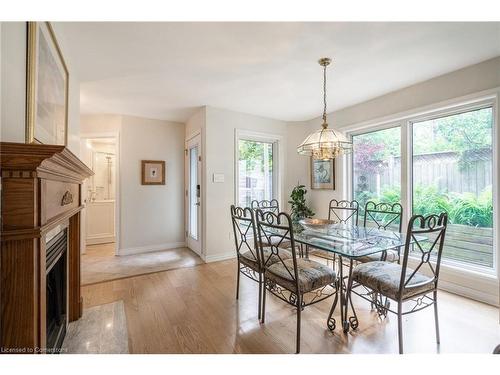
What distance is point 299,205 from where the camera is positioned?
4020 mm

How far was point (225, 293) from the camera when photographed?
2.47m

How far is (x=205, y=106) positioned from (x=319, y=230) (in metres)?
2.40

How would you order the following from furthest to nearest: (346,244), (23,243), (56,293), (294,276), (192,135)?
(192,135) < (346,244) < (294,276) < (56,293) < (23,243)

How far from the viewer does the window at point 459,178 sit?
234cm

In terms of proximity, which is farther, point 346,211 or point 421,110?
point 346,211

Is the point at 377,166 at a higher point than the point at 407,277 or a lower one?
higher

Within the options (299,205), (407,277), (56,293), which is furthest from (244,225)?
(299,205)

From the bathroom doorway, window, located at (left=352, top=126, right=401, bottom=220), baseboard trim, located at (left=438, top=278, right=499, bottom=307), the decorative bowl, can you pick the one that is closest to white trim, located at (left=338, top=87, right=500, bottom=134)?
window, located at (left=352, top=126, right=401, bottom=220)

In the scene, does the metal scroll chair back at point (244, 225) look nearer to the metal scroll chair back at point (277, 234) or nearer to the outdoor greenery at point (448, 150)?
the metal scroll chair back at point (277, 234)

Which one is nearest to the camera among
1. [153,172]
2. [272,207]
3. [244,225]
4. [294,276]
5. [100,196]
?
[294,276]

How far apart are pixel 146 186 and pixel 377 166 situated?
3.70m

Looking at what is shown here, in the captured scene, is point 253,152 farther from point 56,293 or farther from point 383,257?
point 56,293
